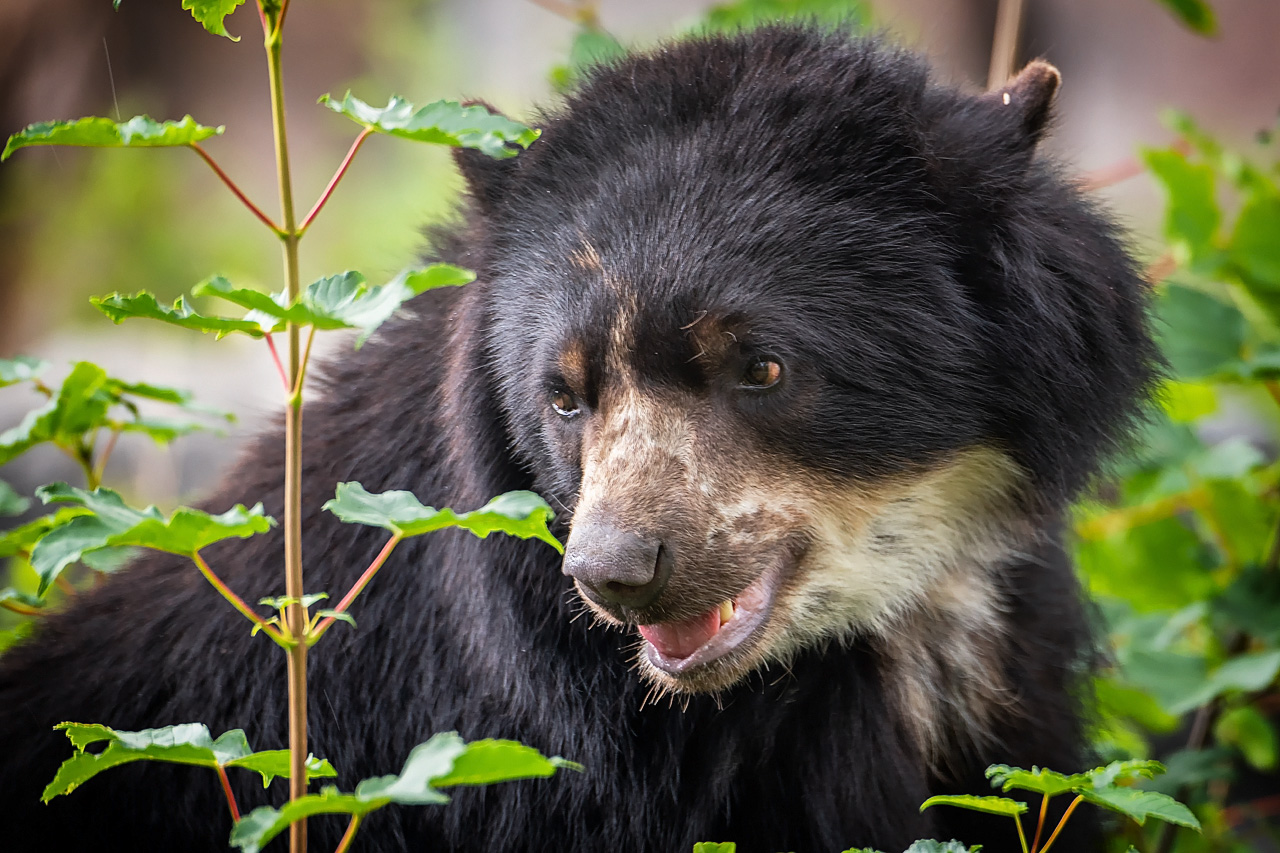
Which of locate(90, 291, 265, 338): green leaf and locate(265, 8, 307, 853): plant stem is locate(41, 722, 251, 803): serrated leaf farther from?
locate(90, 291, 265, 338): green leaf

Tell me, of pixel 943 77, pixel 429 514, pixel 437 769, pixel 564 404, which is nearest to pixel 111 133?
pixel 429 514

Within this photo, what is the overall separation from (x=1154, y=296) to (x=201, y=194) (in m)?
10.0

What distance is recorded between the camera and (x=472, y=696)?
112 inches

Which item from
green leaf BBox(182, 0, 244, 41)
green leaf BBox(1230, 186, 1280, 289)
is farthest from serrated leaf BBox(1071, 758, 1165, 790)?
green leaf BBox(1230, 186, 1280, 289)

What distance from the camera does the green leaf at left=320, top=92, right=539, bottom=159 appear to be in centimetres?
167

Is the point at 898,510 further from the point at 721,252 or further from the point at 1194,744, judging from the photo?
the point at 1194,744

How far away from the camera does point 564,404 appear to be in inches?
105

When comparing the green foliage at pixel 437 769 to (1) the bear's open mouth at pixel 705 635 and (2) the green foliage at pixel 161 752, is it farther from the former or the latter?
(1) the bear's open mouth at pixel 705 635

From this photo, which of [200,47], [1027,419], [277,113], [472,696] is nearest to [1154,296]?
[1027,419]

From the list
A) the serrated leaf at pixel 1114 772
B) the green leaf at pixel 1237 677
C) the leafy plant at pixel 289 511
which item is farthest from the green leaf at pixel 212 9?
the green leaf at pixel 1237 677

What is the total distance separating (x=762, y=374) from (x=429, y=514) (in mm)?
1047

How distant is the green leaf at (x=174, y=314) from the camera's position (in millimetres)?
1674

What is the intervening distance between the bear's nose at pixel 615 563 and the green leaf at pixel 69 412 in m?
1.20

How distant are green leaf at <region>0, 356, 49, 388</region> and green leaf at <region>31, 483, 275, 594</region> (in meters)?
1.14
